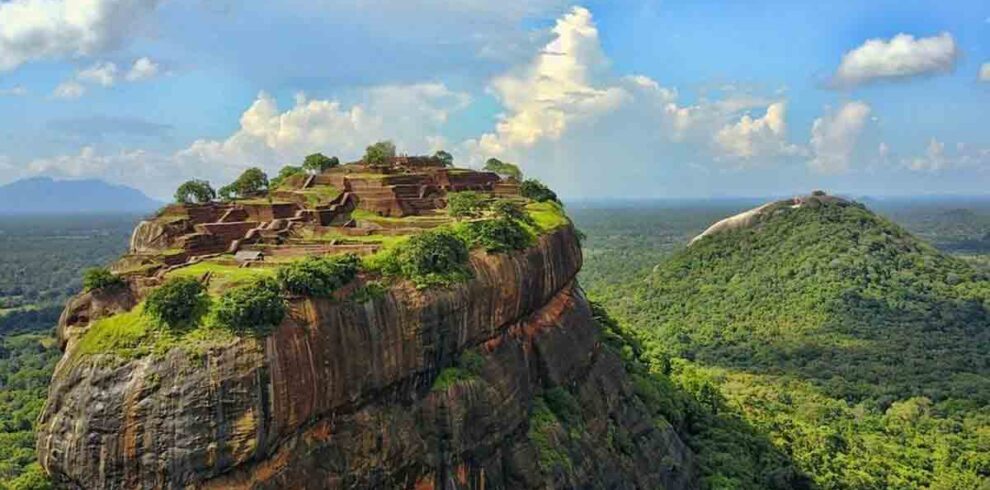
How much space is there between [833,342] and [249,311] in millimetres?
74623

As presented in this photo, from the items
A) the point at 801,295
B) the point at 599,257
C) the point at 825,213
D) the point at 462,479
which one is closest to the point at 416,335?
the point at 462,479

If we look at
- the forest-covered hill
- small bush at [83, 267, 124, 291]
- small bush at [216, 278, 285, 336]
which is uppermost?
small bush at [83, 267, 124, 291]

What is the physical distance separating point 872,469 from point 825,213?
70.0 meters

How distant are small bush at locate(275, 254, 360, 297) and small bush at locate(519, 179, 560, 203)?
2610 cm

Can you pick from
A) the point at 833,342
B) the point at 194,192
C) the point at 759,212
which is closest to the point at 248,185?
the point at 194,192

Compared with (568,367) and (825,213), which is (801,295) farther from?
(568,367)

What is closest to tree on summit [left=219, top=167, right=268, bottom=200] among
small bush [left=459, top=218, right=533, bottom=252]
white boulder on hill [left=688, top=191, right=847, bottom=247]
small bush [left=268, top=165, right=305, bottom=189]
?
small bush [left=268, top=165, right=305, bottom=189]

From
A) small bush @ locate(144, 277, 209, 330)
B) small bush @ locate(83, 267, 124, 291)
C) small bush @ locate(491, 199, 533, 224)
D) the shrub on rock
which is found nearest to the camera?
small bush @ locate(144, 277, 209, 330)


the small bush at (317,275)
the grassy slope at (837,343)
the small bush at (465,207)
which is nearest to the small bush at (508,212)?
the small bush at (465,207)

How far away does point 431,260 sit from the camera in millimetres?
29688

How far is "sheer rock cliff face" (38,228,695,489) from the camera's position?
21938 mm

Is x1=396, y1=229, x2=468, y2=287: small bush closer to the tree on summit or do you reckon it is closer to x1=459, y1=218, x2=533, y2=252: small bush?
x1=459, y1=218, x2=533, y2=252: small bush

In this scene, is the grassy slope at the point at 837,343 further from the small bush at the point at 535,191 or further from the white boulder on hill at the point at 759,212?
the small bush at the point at 535,191

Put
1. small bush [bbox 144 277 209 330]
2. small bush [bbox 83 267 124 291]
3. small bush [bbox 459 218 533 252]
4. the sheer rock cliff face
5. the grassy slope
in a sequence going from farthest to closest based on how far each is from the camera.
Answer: the grassy slope
small bush [bbox 459 218 533 252]
small bush [bbox 83 267 124 291]
small bush [bbox 144 277 209 330]
the sheer rock cliff face
